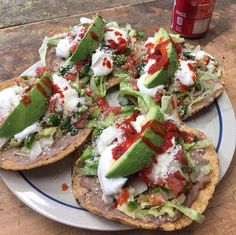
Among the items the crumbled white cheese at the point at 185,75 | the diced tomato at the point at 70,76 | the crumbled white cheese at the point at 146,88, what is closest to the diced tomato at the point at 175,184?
the crumbled white cheese at the point at 146,88

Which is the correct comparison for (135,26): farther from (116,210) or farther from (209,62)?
(116,210)

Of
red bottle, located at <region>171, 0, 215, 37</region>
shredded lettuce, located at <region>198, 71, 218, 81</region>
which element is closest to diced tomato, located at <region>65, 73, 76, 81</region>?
shredded lettuce, located at <region>198, 71, 218, 81</region>

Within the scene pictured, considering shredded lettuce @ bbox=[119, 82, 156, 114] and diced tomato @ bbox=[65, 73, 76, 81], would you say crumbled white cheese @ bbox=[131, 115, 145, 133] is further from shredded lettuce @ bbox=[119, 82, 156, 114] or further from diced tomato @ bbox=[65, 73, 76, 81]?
diced tomato @ bbox=[65, 73, 76, 81]

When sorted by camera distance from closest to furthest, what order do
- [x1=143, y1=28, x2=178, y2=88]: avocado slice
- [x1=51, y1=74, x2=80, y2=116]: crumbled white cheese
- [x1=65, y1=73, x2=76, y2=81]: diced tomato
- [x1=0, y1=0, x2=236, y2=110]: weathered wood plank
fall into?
[x1=51, y1=74, x2=80, y2=116]: crumbled white cheese < [x1=143, y1=28, x2=178, y2=88]: avocado slice < [x1=65, y1=73, x2=76, y2=81]: diced tomato < [x1=0, y1=0, x2=236, y2=110]: weathered wood plank

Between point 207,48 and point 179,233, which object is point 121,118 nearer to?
point 179,233

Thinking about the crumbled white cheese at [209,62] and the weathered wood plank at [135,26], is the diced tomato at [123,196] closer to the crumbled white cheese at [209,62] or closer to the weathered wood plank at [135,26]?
the crumbled white cheese at [209,62]

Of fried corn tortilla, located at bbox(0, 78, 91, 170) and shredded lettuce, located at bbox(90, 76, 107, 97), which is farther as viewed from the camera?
shredded lettuce, located at bbox(90, 76, 107, 97)
